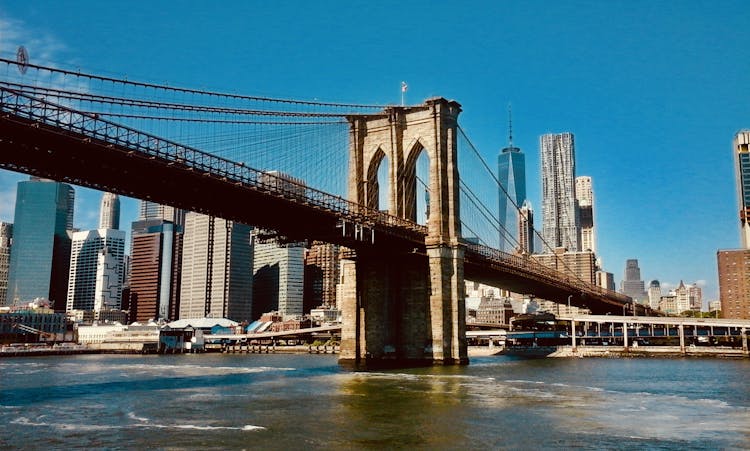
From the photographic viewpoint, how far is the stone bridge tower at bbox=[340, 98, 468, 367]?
66750 millimetres

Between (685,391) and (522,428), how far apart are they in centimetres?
2050

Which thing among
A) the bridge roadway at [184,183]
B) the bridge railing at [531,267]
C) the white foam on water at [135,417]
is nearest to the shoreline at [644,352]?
the bridge railing at [531,267]

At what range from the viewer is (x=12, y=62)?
36.8m

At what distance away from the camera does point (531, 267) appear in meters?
108

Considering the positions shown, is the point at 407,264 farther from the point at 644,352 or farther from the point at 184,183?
the point at 644,352

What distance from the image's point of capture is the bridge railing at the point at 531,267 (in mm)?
82287

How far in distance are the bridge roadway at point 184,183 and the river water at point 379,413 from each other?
13022 millimetres

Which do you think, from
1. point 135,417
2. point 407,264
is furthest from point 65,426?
point 407,264

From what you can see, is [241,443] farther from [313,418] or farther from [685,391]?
[685,391]

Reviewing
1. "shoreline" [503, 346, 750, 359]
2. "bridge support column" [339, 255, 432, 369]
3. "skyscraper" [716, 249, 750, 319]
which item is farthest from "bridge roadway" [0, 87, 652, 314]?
"skyscraper" [716, 249, 750, 319]

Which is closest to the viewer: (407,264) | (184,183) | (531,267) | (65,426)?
(65,426)

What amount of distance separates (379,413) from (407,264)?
1471 inches

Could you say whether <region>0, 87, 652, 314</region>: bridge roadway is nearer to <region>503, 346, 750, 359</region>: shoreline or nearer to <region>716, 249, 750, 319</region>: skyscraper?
<region>503, 346, 750, 359</region>: shoreline

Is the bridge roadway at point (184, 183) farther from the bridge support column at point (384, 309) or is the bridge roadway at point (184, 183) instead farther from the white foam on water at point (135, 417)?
the white foam on water at point (135, 417)
